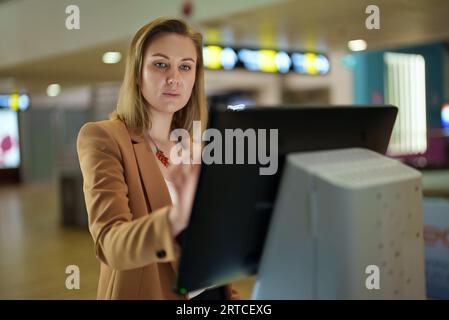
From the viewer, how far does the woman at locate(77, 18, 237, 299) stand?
0.98m

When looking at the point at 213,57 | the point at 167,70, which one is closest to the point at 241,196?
the point at 167,70

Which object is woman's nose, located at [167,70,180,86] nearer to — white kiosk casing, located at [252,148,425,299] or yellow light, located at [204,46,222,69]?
white kiosk casing, located at [252,148,425,299]

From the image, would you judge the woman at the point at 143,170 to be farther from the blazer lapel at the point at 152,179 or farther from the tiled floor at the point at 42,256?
the tiled floor at the point at 42,256

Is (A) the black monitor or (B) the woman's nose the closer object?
(A) the black monitor

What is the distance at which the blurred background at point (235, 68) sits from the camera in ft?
16.0

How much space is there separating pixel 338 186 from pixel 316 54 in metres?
6.95

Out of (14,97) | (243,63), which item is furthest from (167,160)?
(14,97)

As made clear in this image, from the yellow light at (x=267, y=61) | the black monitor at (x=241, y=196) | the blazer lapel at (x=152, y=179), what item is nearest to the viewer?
the black monitor at (x=241, y=196)

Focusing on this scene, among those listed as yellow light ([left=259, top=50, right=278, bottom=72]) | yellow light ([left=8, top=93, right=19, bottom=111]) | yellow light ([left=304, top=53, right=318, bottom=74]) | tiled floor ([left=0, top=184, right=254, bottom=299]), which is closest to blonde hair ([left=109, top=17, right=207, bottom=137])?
tiled floor ([left=0, top=184, right=254, bottom=299])

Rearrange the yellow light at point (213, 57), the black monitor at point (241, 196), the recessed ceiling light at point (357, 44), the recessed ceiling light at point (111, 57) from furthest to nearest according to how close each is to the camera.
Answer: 1. the recessed ceiling light at point (111, 57)
2. the recessed ceiling light at point (357, 44)
3. the yellow light at point (213, 57)
4. the black monitor at point (241, 196)

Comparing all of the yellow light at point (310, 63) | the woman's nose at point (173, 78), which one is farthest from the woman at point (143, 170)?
the yellow light at point (310, 63)

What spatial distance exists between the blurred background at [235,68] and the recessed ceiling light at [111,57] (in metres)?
0.01
